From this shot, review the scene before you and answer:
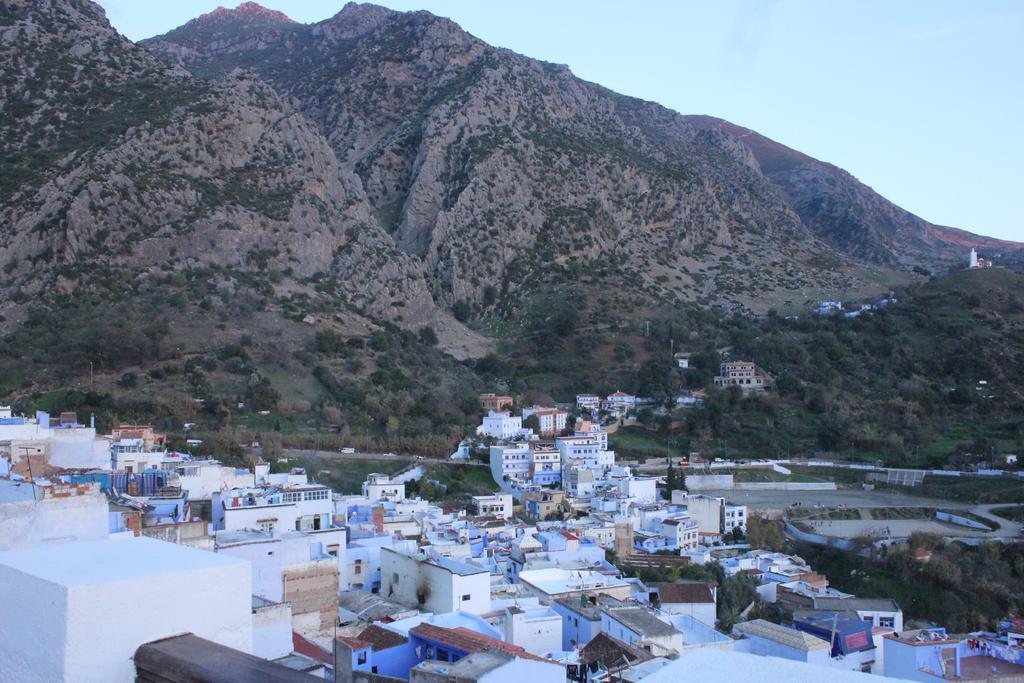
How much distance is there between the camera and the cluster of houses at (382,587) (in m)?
2.40

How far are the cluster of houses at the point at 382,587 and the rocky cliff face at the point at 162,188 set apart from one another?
1591 centimetres

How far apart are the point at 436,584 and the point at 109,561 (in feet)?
37.4

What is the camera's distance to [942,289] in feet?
176

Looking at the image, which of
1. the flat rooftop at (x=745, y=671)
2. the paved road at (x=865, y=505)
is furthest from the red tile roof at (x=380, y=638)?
the paved road at (x=865, y=505)

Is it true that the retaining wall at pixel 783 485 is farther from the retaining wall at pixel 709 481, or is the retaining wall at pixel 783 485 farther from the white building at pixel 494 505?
the white building at pixel 494 505

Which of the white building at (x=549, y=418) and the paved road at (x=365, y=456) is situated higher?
the white building at (x=549, y=418)

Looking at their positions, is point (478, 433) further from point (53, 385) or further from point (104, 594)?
point (104, 594)

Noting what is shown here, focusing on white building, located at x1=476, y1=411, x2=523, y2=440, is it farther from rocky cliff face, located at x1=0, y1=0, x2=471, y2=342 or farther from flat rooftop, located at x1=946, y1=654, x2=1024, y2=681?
flat rooftop, located at x1=946, y1=654, x2=1024, y2=681

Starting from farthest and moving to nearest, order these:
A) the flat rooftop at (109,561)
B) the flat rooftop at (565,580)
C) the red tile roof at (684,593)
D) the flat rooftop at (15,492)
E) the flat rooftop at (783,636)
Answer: the red tile roof at (684,593)
the flat rooftop at (565,580)
the flat rooftop at (783,636)
the flat rooftop at (15,492)
the flat rooftop at (109,561)

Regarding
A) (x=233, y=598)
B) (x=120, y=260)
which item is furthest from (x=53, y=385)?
(x=233, y=598)

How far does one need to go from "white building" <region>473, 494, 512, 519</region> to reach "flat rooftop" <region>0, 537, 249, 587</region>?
22.5 metres

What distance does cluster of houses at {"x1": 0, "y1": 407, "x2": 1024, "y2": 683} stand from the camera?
7.86ft

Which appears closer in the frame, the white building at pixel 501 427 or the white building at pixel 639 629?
the white building at pixel 639 629

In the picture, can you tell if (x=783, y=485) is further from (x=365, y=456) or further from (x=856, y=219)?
(x=856, y=219)
